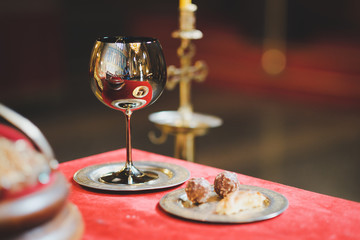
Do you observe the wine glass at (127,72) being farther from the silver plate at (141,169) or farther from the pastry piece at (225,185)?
the pastry piece at (225,185)

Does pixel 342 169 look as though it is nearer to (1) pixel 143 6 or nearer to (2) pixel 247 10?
(2) pixel 247 10

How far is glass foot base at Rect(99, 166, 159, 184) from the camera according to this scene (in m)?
0.90

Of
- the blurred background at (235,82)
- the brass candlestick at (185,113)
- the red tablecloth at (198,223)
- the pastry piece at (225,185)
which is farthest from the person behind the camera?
the blurred background at (235,82)

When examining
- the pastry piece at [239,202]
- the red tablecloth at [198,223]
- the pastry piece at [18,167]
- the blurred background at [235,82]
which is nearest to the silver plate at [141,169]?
the red tablecloth at [198,223]

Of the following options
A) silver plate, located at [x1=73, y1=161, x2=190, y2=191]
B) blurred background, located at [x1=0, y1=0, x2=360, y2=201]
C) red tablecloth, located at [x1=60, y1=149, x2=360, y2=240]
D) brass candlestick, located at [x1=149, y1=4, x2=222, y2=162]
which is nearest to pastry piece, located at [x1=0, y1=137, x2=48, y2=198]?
red tablecloth, located at [x1=60, y1=149, x2=360, y2=240]

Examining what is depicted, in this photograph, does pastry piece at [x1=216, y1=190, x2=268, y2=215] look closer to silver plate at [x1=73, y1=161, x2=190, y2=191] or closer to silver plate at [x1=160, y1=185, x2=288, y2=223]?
silver plate at [x1=160, y1=185, x2=288, y2=223]

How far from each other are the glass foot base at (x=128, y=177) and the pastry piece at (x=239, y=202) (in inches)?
7.7

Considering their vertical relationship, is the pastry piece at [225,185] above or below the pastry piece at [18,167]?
below

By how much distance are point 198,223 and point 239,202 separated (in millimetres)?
70

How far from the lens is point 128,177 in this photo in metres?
0.90

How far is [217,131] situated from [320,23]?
208 cm

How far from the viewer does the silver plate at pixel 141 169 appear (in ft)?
2.82

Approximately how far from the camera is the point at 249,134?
3.19m

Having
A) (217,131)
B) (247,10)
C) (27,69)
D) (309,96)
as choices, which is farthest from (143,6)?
(217,131)
